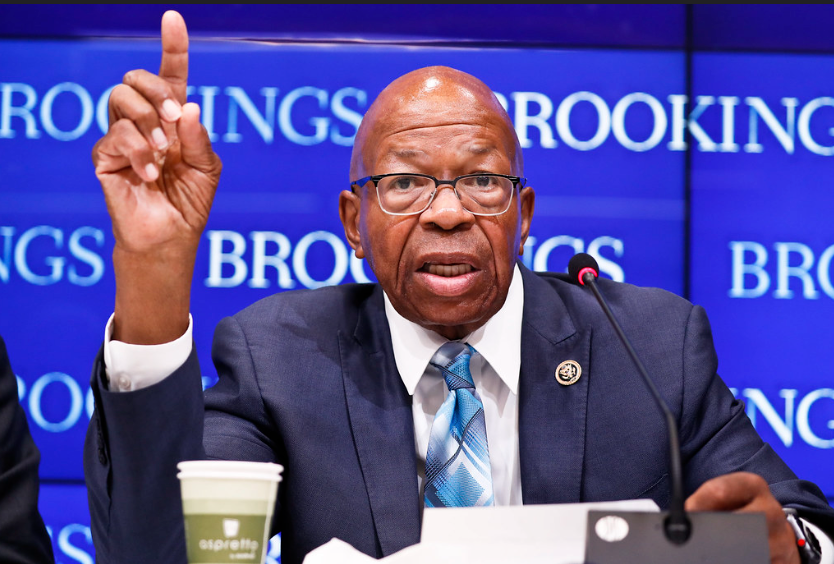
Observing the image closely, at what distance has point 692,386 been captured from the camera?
1.80 metres

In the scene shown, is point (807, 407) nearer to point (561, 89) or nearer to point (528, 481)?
point (561, 89)

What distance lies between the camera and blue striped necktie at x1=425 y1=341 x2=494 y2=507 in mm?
1610

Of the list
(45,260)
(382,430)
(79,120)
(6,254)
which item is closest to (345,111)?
(79,120)

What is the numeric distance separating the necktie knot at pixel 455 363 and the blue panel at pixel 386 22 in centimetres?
162

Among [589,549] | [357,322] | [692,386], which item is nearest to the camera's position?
[589,549]

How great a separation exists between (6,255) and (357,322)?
5.37ft

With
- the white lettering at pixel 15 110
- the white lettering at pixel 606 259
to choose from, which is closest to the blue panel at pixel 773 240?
the white lettering at pixel 606 259

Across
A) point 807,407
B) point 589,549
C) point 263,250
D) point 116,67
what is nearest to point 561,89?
point 263,250

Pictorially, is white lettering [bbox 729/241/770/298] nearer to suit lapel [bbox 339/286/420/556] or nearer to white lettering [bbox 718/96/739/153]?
white lettering [bbox 718/96/739/153]

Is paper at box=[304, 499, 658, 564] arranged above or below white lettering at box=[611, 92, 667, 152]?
below

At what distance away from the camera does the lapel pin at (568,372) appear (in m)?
1.80

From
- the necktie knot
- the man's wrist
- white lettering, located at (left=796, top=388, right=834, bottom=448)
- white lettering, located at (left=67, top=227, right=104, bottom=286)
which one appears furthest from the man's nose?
white lettering, located at (left=796, top=388, right=834, bottom=448)

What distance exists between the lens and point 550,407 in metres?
1.77

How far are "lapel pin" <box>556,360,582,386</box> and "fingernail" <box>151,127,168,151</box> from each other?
988mm
